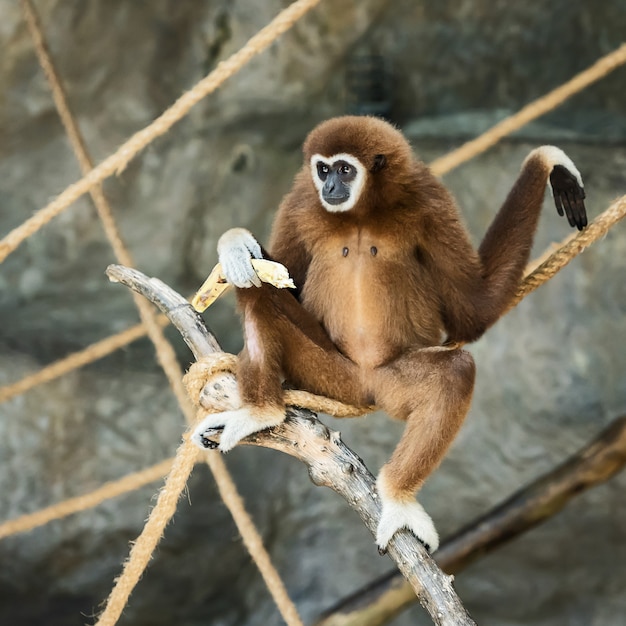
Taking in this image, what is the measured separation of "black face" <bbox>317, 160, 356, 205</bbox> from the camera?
315 cm

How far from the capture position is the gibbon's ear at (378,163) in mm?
3186

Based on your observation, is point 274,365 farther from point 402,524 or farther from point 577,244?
point 577,244

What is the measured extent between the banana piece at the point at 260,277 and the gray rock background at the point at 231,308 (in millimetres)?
3570

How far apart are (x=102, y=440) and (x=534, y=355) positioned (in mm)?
3349

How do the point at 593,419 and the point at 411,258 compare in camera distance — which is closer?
the point at 411,258

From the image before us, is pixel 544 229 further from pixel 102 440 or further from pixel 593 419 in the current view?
pixel 102 440

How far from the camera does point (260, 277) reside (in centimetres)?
295

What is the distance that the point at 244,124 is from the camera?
673 cm

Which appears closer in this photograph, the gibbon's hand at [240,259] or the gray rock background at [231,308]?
the gibbon's hand at [240,259]

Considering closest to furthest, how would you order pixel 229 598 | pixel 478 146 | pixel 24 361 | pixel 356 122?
pixel 356 122 → pixel 478 146 → pixel 24 361 → pixel 229 598

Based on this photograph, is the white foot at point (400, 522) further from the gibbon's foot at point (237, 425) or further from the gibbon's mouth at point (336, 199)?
the gibbon's mouth at point (336, 199)

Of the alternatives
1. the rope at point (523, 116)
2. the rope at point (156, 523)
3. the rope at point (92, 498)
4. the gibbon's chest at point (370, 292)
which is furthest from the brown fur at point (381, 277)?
the rope at point (92, 498)

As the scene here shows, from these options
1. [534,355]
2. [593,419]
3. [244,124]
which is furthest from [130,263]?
[593,419]

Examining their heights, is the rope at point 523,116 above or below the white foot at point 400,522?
above
